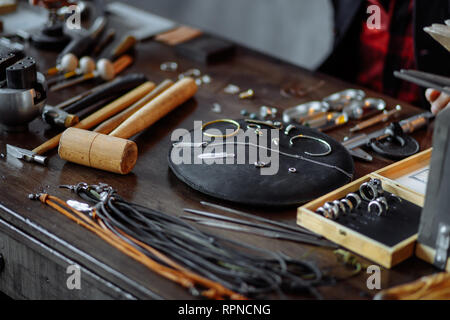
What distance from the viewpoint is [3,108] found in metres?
1.48

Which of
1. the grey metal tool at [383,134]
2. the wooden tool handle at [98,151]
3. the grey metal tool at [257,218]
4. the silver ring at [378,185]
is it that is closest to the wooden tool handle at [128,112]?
the wooden tool handle at [98,151]

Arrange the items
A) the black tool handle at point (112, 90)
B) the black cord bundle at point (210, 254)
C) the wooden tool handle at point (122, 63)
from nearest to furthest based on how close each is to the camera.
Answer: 1. the black cord bundle at point (210, 254)
2. the black tool handle at point (112, 90)
3. the wooden tool handle at point (122, 63)

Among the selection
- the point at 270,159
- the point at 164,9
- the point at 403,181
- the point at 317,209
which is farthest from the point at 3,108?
the point at 164,9

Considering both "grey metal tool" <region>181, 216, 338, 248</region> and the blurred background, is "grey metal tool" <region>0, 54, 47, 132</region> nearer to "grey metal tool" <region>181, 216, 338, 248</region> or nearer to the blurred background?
"grey metal tool" <region>181, 216, 338, 248</region>

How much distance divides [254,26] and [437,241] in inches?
123

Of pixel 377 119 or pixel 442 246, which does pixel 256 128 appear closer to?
pixel 377 119

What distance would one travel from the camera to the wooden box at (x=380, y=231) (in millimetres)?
1101

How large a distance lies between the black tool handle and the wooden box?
0.73 meters

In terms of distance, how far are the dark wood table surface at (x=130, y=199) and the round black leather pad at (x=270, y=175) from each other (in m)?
0.03

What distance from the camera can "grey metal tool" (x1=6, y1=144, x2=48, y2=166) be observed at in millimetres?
1404

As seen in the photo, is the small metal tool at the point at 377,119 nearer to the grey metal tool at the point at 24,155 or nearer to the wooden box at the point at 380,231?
the wooden box at the point at 380,231

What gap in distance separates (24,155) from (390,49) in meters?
1.54

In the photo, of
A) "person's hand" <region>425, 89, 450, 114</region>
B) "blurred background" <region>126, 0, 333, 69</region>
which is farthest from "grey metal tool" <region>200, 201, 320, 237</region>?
"blurred background" <region>126, 0, 333, 69</region>
